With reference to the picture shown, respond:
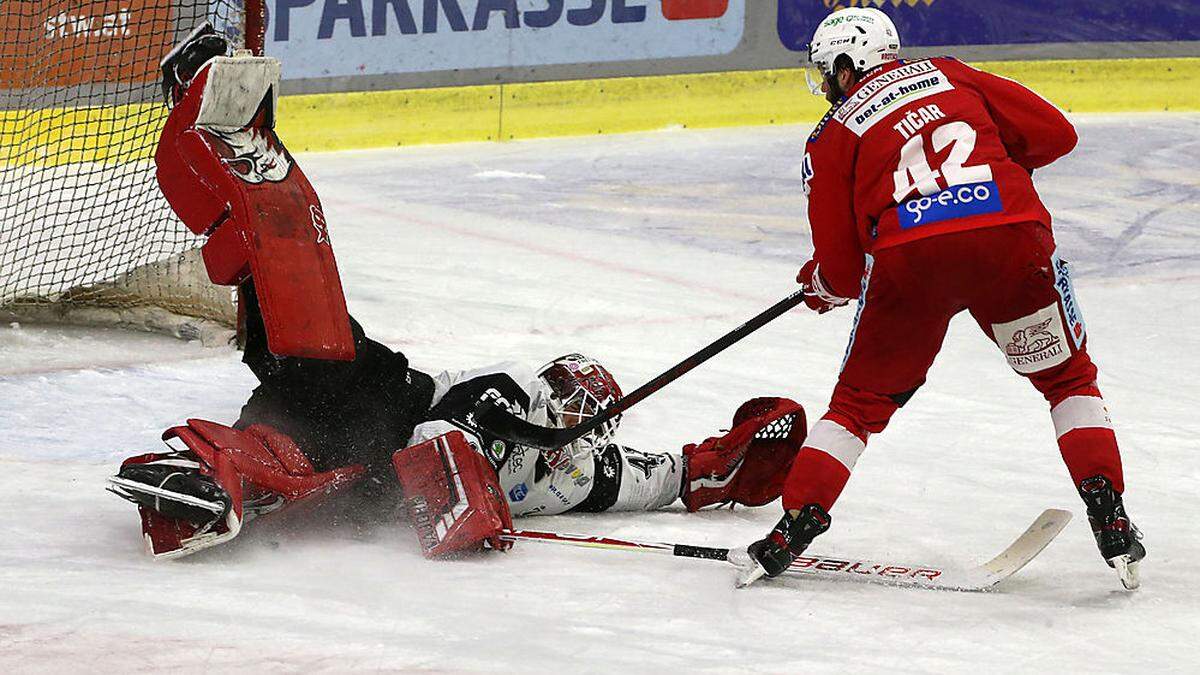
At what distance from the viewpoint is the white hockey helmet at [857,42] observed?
108 inches

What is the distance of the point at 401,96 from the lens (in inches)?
317

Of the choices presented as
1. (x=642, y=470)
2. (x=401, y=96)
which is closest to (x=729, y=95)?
(x=401, y=96)

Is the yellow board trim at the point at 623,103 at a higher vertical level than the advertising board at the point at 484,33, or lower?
lower

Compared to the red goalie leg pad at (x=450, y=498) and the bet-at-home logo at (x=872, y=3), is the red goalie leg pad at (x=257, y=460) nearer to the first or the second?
the red goalie leg pad at (x=450, y=498)

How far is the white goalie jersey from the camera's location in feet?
9.29

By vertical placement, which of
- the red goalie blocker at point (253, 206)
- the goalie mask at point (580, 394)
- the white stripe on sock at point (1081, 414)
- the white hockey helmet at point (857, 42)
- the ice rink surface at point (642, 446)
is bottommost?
the ice rink surface at point (642, 446)

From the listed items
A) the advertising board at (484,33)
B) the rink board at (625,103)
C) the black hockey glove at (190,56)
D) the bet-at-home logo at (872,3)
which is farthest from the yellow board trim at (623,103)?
the black hockey glove at (190,56)

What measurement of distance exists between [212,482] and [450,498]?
389 millimetres

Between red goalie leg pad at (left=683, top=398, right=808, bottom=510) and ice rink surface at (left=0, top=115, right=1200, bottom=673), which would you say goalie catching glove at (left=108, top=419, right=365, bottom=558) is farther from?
red goalie leg pad at (left=683, top=398, right=808, bottom=510)

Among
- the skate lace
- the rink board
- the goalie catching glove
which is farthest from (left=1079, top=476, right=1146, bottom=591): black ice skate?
the rink board

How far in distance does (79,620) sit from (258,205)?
0.92 meters

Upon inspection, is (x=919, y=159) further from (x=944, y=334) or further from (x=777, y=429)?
(x=777, y=429)

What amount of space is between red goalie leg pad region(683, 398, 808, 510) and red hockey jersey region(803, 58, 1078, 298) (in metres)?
0.42

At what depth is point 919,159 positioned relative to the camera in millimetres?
2584
